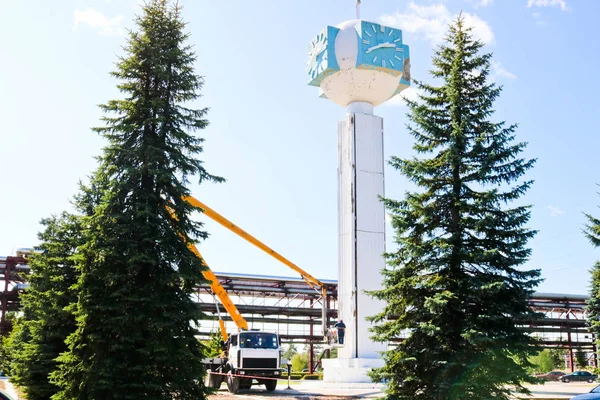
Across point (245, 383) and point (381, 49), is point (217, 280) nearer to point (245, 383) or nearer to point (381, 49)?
point (245, 383)

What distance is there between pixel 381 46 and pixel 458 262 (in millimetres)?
25196

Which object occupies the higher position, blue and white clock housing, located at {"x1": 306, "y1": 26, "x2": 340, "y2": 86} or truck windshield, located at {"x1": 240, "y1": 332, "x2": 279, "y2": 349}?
blue and white clock housing, located at {"x1": 306, "y1": 26, "x2": 340, "y2": 86}

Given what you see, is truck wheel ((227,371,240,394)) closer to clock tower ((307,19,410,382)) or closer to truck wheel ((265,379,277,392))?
truck wheel ((265,379,277,392))

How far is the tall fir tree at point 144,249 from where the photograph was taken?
1511 centimetres

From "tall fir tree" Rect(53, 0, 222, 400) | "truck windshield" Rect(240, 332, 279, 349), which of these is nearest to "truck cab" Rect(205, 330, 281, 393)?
"truck windshield" Rect(240, 332, 279, 349)

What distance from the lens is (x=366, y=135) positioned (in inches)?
1485

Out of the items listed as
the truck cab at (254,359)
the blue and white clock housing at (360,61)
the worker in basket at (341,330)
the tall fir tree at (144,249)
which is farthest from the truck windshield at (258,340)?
the blue and white clock housing at (360,61)

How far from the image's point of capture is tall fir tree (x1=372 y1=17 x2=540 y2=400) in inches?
558

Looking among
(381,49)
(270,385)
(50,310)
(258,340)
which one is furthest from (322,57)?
(50,310)

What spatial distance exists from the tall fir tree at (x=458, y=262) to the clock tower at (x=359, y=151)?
63.0 ft

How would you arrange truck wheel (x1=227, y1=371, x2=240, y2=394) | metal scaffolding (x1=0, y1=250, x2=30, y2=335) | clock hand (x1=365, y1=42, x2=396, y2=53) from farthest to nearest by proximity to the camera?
metal scaffolding (x1=0, y1=250, x2=30, y2=335)
clock hand (x1=365, y1=42, x2=396, y2=53)
truck wheel (x1=227, y1=371, x2=240, y2=394)

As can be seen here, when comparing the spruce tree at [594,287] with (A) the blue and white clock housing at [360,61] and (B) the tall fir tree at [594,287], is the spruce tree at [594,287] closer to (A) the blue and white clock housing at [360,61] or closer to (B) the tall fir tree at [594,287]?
(B) the tall fir tree at [594,287]

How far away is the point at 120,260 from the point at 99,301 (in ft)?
4.06

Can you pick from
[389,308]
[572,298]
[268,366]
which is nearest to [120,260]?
[389,308]
